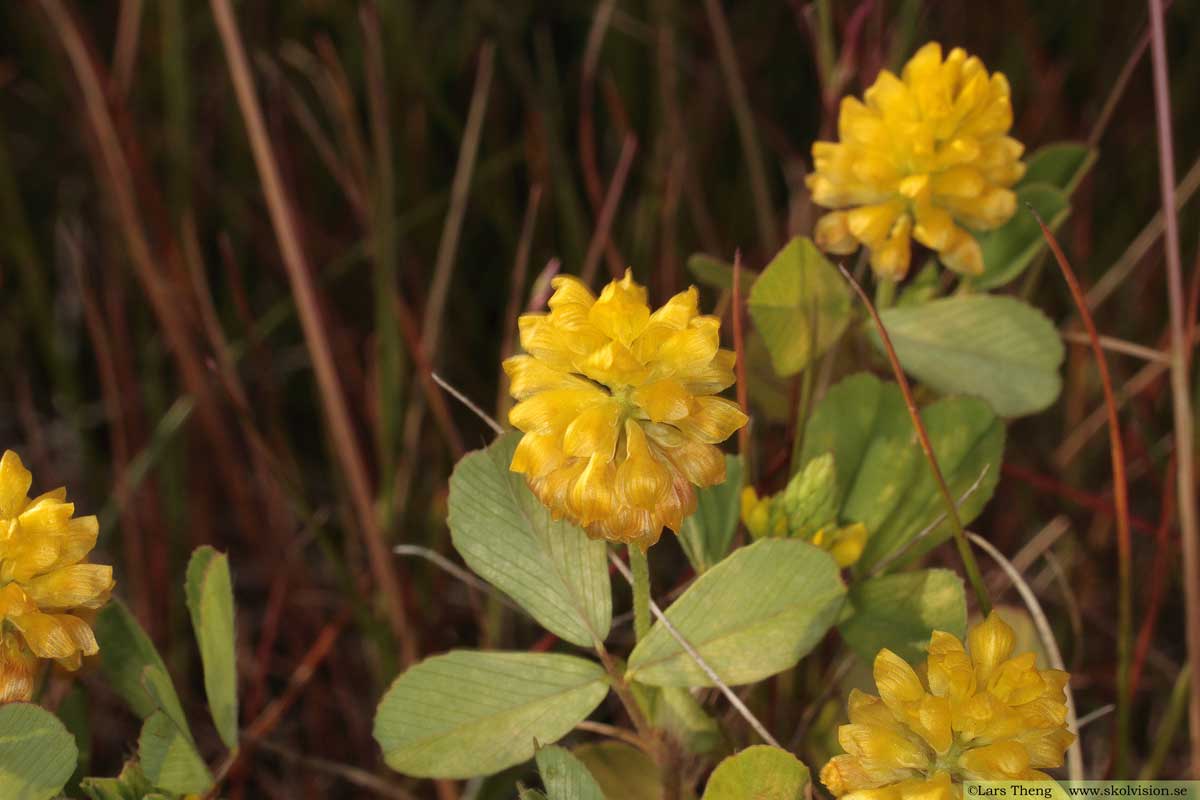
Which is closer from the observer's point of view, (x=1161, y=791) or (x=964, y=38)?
(x=1161, y=791)

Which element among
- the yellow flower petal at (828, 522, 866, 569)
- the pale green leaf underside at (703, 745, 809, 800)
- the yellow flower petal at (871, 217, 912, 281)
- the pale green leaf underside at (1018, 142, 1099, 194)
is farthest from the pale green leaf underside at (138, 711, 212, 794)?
the pale green leaf underside at (1018, 142, 1099, 194)

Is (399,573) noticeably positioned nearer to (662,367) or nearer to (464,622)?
(464,622)

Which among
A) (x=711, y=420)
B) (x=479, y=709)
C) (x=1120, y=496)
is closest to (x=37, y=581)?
→ (x=479, y=709)

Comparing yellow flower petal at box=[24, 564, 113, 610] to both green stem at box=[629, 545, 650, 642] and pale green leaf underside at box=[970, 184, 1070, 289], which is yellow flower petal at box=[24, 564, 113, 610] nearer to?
green stem at box=[629, 545, 650, 642]

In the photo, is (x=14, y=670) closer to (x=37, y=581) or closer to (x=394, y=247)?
(x=37, y=581)

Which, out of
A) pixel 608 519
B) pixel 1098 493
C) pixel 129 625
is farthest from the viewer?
pixel 1098 493

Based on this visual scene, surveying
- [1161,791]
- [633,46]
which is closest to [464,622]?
[1161,791]

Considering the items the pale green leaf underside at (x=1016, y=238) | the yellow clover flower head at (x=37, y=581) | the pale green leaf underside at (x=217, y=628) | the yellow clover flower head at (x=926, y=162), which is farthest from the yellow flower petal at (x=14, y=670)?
the pale green leaf underside at (x=1016, y=238)
